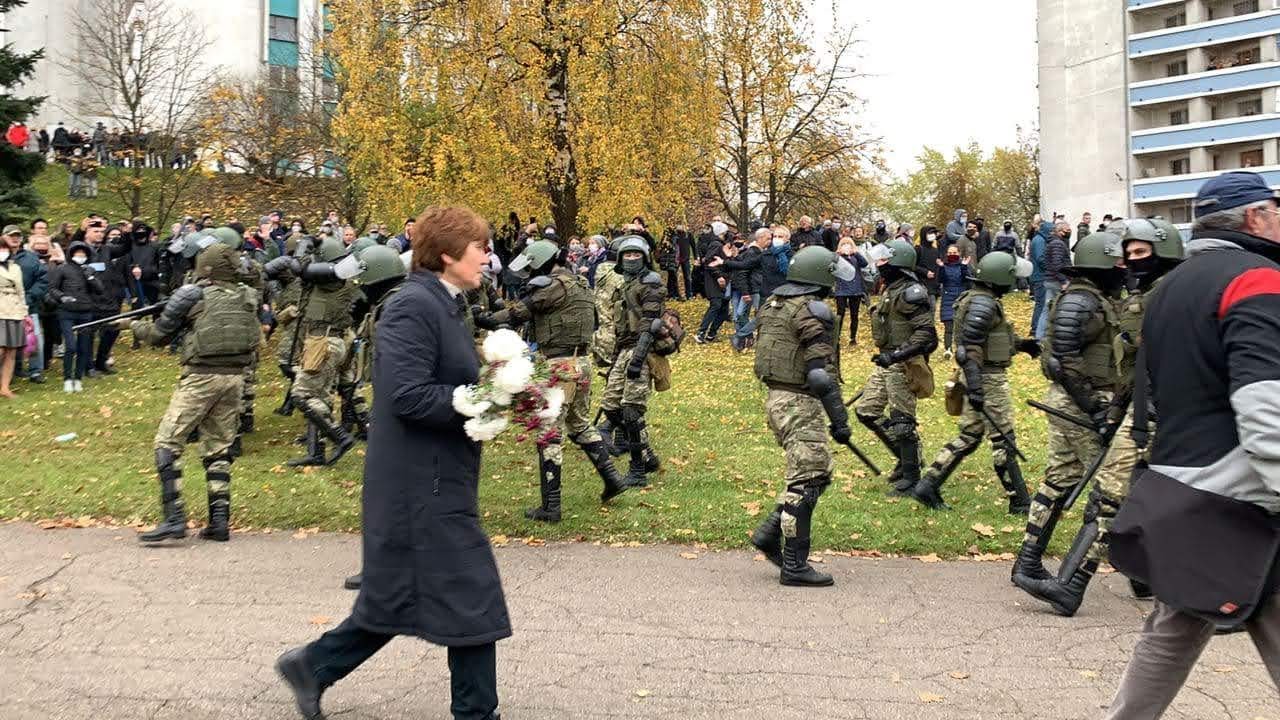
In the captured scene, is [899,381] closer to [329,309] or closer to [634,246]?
[634,246]

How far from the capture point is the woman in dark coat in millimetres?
3945

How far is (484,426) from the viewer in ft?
12.8

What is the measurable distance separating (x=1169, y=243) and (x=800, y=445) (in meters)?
2.54

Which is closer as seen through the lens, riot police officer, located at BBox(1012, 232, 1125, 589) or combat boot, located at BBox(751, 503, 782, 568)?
riot police officer, located at BBox(1012, 232, 1125, 589)

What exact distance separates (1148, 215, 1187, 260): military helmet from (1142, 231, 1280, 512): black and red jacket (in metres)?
3.09

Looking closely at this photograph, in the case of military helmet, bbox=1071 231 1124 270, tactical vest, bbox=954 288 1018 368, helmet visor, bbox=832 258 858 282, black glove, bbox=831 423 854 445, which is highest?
military helmet, bbox=1071 231 1124 270

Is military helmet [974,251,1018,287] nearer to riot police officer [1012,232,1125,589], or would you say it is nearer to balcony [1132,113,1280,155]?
riot police officer [1012,232,1125,589]

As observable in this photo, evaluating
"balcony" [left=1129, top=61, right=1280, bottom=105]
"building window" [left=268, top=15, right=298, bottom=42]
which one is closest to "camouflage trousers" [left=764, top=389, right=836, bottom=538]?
"building window" [left=268, top=15, right=298, bottom=42]

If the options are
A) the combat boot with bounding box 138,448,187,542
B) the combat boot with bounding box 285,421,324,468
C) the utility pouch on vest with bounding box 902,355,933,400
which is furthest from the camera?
the combat boot with bounding box 285,421,324,468

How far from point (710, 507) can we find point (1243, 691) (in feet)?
14.5

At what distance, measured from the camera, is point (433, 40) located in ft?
70.5

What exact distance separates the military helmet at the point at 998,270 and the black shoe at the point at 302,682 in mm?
6075

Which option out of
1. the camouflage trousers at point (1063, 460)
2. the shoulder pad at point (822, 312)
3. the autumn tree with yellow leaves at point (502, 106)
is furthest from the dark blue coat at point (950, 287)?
the shoulder pad at point (822, 312)

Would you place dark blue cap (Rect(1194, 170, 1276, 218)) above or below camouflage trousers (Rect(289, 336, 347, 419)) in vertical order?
above
